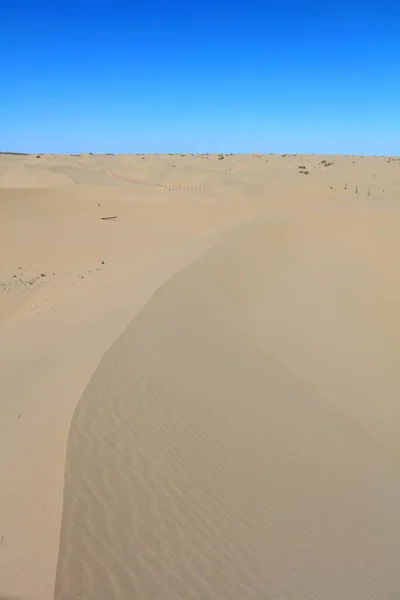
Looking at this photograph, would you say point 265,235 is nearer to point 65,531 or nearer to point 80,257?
point 80,257

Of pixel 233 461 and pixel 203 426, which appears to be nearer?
pixel 233 461

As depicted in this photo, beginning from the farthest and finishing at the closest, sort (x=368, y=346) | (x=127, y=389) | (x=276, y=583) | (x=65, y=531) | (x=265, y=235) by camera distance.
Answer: (x=265, y=235)
(x=368, y=346)
(x=127, y=389)
(x=65, y=531)
(x=276, y=583)

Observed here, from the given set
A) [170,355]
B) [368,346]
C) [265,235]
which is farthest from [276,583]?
[265,235]

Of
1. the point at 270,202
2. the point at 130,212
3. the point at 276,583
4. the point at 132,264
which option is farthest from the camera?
the point at 270,202

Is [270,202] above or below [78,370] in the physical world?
above

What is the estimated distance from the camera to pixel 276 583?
3191 mm

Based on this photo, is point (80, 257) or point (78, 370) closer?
point (78, 370)

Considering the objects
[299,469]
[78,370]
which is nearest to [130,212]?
[78,370]

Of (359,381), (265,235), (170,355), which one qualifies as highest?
(265,235)

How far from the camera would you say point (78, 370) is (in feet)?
21.3

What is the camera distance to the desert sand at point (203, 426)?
3309mm

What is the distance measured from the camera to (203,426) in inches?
200

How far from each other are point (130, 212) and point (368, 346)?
16.6 meters

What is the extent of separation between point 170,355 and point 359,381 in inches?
121
